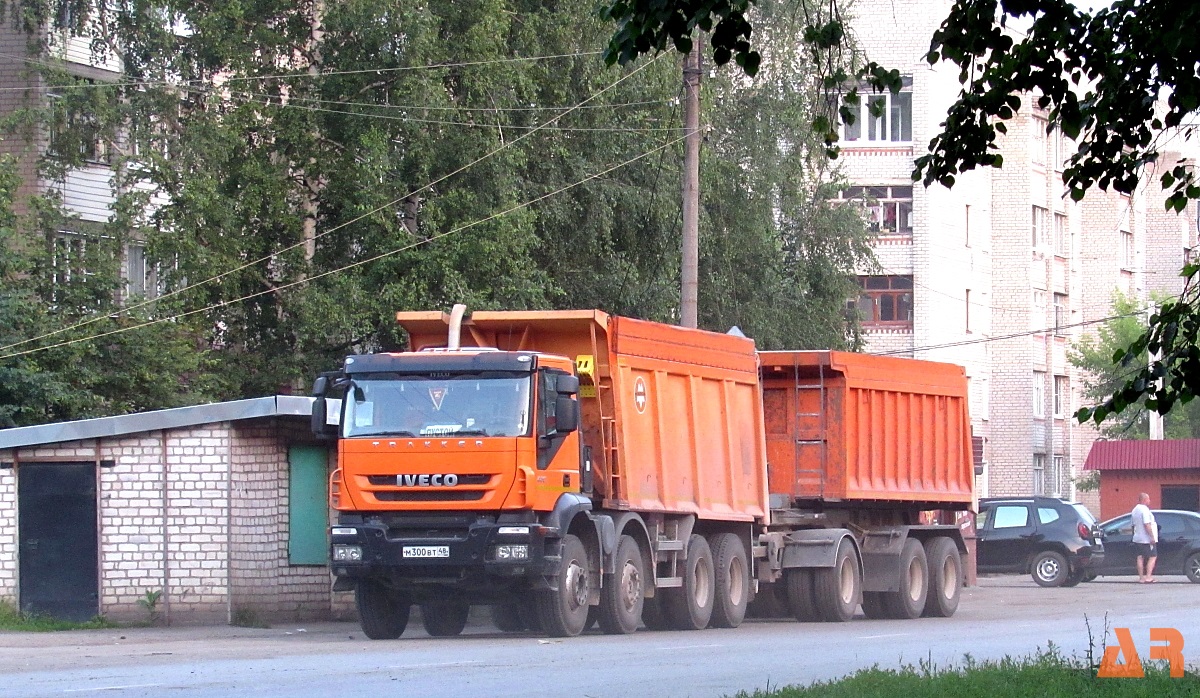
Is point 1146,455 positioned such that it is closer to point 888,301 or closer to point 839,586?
point 888,301

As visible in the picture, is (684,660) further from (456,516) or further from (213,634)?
(213,634)

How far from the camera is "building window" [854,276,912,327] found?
53.5 m

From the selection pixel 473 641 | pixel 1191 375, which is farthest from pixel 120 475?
pixel 1191 375

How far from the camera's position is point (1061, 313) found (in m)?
63.6

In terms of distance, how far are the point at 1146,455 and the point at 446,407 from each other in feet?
122

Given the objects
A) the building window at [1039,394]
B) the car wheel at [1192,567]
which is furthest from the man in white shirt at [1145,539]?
the building window at [1039,394]

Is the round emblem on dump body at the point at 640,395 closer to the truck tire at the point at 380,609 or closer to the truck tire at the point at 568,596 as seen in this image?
the truck tire at the point at 568,596

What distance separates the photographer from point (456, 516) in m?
17.7

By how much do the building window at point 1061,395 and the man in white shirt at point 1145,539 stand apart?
27.0 metres

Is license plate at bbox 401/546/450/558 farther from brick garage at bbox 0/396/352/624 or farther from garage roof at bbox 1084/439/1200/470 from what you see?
garage roof at bbox 1084/439/1200/470

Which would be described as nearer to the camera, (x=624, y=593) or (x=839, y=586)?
(x=624, y=593)

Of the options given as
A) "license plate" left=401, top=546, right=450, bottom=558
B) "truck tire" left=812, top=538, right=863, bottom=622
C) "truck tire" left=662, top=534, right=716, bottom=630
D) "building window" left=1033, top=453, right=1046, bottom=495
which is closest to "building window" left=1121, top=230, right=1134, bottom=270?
"building window" left=1033, top=453, right=1046, bottom=495

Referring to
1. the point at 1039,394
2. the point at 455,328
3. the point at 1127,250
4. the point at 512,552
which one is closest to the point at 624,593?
the point at 512,552

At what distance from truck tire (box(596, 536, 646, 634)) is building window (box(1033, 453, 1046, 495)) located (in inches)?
1718
